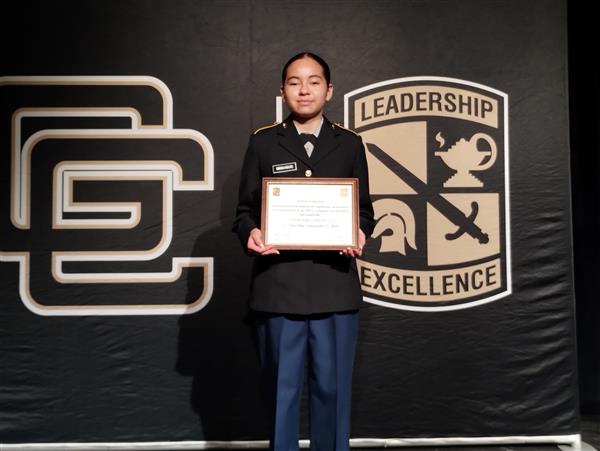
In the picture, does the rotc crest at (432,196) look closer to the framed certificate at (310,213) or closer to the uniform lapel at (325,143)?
the uniform lapel at (325,143)

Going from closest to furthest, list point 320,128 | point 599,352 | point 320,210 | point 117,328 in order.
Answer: point 320,210 < point 320,128 < point 117,328 < point 599,352

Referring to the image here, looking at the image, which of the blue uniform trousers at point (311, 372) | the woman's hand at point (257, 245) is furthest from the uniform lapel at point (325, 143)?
the blue uniform trousers at point (311, 372)

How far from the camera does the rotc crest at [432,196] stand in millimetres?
2738

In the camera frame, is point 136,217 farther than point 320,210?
Yes

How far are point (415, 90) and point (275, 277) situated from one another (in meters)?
1.40

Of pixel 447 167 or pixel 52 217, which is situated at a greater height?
pixel 447 167

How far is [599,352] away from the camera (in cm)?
304

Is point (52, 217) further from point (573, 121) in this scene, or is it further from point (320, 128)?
point (573, 121)

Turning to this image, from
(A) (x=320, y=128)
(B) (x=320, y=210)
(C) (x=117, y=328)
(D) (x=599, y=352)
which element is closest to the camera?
(B) (x=320, y=210)

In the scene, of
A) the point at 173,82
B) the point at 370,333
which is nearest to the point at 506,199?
the point at 370,333

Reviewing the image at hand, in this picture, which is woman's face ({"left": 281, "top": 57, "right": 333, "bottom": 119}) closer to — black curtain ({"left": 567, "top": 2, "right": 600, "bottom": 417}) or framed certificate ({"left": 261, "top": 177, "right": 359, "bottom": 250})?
framed certificate ({"left": 261, "top": 177, "right": 359, "bottom": 250})

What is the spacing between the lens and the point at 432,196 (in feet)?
9.04

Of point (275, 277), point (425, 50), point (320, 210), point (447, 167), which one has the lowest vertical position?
point (275, 277)

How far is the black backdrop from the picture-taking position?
2680mm
